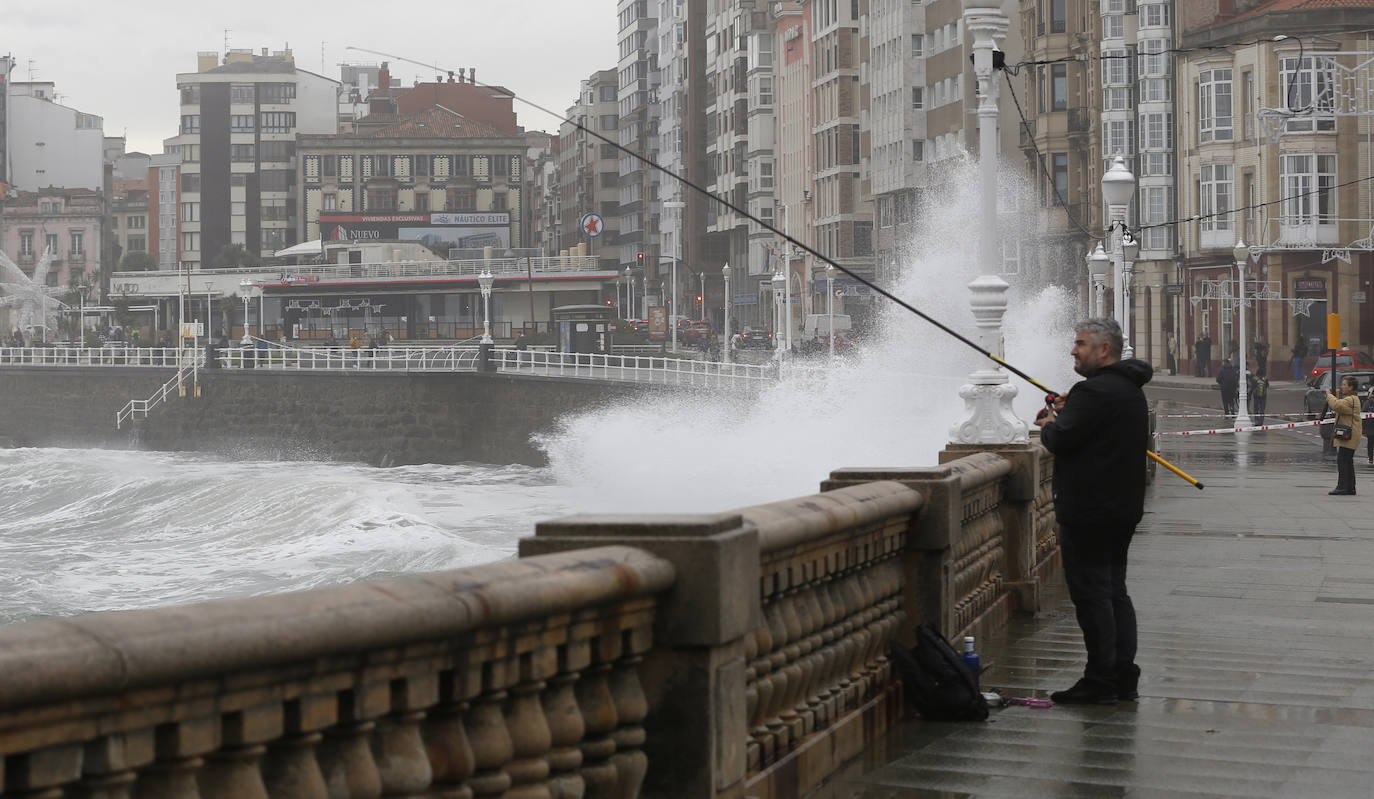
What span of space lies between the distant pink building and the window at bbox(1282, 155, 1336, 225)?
104 m

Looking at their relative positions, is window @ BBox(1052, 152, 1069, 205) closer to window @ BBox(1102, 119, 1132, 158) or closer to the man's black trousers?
window @ BBox(1102, 119, 1132, 158)

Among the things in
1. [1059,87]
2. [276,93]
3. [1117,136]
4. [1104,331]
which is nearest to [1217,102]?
[1117,136]

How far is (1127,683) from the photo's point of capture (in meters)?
7.83

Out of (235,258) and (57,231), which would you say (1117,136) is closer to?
(235,258)

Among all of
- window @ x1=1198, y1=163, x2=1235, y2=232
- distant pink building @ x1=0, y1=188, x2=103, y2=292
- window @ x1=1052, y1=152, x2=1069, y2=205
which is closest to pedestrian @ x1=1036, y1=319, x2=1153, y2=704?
window @ x1=1198, y1=163, x2=1235, y2=232

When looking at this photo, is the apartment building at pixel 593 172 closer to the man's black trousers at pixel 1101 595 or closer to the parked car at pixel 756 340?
the parked car at pixel 756 340

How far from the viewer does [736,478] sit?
4988 centimetres

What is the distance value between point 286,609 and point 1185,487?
19.7 meters

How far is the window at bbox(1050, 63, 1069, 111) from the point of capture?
74.8 m

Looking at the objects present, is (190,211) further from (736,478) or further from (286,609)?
(286,609)

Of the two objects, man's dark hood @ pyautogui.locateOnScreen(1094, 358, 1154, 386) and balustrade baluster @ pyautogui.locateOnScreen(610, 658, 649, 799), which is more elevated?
man's dark hood @ pyautogui.locateOnScreen(1094, 358, 1154, 386)

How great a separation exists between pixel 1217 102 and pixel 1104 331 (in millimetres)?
58787

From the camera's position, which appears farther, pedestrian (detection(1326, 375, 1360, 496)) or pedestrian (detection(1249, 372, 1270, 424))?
pedestrian (detection(1249, 372, 1270, 424))

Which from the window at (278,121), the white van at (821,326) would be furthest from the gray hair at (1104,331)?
the window at (278,121)
